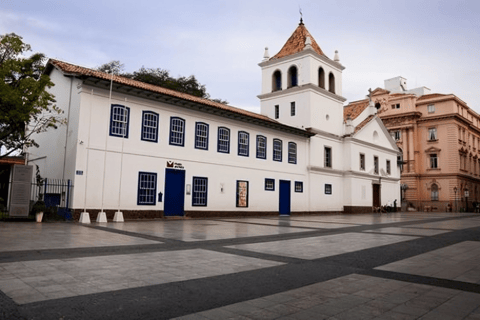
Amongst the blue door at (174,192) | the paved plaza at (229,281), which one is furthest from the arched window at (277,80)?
the paved plaza at (229,281)

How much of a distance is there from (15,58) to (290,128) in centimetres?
1857

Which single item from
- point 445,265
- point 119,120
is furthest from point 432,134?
point 445,265

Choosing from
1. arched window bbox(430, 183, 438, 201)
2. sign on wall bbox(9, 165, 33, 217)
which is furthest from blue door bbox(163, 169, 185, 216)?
arched window bbox(430, 183, 438, 201)

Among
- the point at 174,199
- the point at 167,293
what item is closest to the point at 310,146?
the point at 174,199

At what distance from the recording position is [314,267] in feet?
22.8

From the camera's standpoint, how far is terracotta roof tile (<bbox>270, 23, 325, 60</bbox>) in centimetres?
3322

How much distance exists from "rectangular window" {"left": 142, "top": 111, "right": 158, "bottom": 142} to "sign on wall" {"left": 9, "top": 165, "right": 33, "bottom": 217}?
5942mm

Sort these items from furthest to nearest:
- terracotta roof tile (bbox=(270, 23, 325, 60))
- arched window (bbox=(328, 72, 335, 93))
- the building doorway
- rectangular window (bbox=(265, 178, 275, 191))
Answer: the building doorway < arched window (bbox=(328, 72, 335, 93)) < terracotta roof tile (bbox=(270, 23, 325, 60)) < rectangular window (bbox=(265, 178, 275, 191))

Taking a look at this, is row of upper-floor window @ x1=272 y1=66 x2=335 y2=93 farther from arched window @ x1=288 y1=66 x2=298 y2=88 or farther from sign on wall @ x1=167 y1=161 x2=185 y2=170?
sign on wall @ x1=167 y1=161 x2=185 y2=170

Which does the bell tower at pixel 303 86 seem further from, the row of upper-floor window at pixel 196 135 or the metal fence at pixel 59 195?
the metal fence at pixel 59 195

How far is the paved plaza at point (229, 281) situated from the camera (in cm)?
419

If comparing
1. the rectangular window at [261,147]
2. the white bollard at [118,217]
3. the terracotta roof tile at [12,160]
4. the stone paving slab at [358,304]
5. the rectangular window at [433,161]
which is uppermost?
the rectangular window at [433,161]

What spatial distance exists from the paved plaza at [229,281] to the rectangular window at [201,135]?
13.0m

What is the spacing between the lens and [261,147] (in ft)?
87.8
